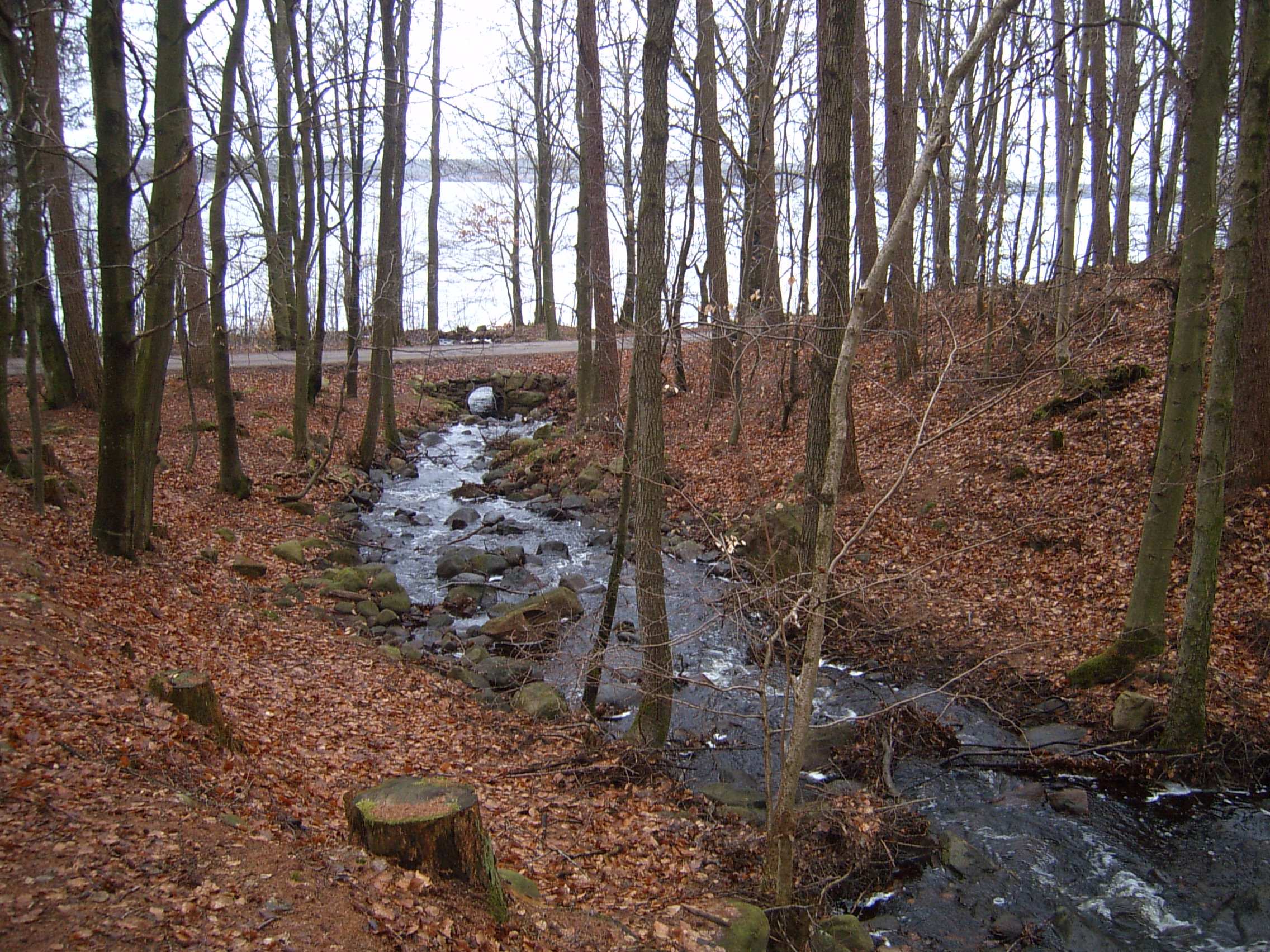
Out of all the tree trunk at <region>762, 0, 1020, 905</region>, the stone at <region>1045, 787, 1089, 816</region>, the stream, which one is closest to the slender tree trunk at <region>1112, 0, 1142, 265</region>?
the stream

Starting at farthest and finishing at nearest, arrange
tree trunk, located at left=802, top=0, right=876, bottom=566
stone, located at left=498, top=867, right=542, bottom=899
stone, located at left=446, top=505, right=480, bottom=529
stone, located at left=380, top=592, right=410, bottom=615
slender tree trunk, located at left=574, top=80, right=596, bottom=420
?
slender tree trunk, located at left=574, top=80, right=596, bottom=420 < stone, located at left=446, top=505, right=480, bottom=529 < stone, located at left=380, top=592, right=410, bottom=615 < tree trunk, located at left=802, top=0, right=876, bottom=566 < stone, located at left=498, top=867, right=542, bottom=899

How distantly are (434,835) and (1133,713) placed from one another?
6007 mm

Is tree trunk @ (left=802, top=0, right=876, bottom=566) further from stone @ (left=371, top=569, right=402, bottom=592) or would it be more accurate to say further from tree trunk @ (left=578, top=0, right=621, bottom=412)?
tree trunk @ (left=578, top=0, right=621, bottom=412)

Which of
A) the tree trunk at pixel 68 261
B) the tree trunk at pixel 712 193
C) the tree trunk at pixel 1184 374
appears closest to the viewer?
the tree trunk at pixel 1184 374

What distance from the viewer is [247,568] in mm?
9859

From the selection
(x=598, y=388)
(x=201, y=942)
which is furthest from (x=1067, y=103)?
(x=201, y=942)

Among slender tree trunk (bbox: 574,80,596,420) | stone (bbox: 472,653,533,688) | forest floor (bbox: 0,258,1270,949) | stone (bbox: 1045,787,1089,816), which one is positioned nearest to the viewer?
forest floor (bbox: 0,258,1270,949)

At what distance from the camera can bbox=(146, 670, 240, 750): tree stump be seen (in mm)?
5320

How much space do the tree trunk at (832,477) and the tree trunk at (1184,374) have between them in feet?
11.6

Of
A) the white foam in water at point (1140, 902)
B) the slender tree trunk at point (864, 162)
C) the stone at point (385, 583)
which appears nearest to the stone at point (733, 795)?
the white foam in water at point (1140, 902)

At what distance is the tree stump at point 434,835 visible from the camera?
422 cm

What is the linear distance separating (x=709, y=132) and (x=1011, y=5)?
1271cm

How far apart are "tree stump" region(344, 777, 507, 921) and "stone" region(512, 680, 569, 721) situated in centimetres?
341

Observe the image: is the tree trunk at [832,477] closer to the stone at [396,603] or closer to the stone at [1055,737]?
the stone at [1055,737]
